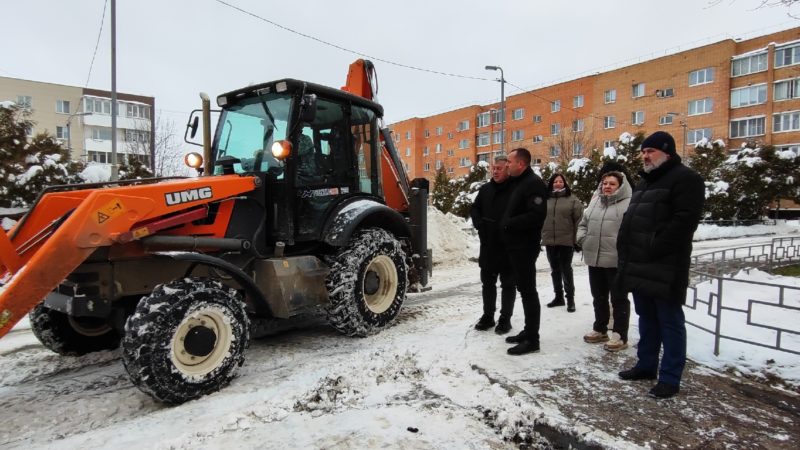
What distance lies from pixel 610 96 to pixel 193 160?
43.7 metres

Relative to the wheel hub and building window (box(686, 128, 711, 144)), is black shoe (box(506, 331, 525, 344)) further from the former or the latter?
building window (box(686, 128, 711, 144))

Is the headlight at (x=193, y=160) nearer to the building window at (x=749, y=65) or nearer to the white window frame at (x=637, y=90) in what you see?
the building window at (x=749, y=65)

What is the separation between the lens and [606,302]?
4977 millimetres

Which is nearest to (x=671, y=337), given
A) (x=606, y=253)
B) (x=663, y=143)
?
(x=606, y=253)

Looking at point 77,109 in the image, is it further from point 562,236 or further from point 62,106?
point 562,236

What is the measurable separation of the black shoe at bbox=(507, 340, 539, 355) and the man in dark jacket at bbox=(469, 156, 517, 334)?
1.95ft

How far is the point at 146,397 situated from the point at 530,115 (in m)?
49.7

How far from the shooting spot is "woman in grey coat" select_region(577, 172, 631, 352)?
4711 mm

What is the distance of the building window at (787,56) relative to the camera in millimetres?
32469

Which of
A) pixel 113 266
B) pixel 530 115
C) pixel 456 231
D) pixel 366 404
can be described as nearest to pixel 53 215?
pixel 113 266

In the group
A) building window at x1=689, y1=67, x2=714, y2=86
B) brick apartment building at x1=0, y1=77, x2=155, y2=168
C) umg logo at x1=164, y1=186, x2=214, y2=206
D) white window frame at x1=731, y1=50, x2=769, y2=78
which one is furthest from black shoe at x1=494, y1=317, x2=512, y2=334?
brick apartment building at x1=0, y1=77, x2=155, y2=168

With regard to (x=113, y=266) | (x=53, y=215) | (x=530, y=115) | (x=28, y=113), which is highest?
(x=530, y=115)

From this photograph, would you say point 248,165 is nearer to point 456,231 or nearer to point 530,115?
point 456,231

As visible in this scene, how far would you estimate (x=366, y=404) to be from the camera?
138 inches
